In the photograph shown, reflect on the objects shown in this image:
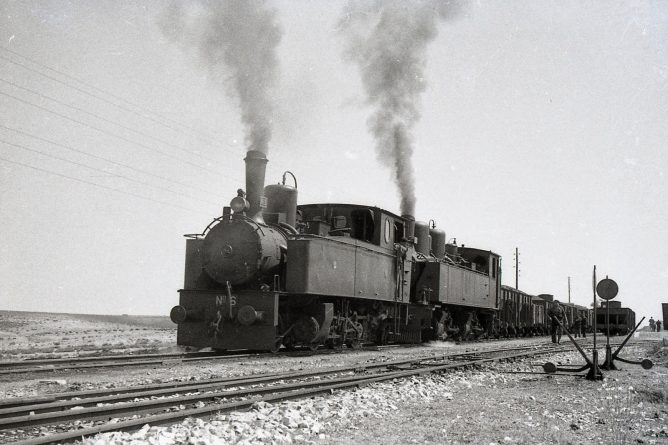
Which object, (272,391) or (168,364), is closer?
(272,391)

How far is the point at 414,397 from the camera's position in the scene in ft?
25.4

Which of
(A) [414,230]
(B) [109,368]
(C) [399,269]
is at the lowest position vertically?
(B) [109,368]

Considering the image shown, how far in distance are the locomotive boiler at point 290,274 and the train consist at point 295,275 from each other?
0.02 metres

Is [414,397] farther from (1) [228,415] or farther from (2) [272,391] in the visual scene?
(1) [228,415]

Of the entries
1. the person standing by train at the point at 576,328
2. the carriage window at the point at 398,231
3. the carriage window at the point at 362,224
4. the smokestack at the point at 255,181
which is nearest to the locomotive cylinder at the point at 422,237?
the carriage window at the point at 398,231

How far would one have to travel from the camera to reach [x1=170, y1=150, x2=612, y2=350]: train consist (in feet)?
40.3

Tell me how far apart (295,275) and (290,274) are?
5.0 inches

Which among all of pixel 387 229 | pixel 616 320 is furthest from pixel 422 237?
pixel 616 320

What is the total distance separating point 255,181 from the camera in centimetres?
1283

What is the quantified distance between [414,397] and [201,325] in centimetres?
605

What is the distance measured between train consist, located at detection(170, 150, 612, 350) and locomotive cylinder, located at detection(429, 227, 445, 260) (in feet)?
9.72

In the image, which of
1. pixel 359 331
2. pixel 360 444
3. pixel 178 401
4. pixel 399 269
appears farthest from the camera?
pixel 399 269

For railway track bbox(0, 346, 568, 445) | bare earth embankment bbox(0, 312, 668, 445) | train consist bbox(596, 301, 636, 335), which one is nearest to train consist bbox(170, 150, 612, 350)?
bare earth embankment bbox(0, 312, 668, 445)

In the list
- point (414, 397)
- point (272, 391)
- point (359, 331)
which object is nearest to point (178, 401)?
point (272, 391)
